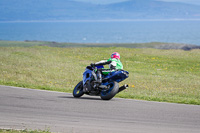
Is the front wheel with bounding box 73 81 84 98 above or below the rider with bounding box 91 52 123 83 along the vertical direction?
below

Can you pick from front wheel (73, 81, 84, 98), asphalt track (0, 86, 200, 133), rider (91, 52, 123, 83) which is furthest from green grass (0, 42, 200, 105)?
asphalt track (0, 86, 200, 133)

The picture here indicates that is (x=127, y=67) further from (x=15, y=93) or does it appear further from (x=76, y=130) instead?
(x=76, y=130)

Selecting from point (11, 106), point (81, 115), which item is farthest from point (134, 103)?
point (11, 106)

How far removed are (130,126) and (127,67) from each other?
19.8 metres

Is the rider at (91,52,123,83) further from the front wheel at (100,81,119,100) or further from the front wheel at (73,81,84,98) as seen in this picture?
the front wheel at (73,81,84,98)

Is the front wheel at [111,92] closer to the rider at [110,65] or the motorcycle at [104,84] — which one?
the motorcycle at [104,84]

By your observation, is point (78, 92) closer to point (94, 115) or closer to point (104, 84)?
point (104, 84)

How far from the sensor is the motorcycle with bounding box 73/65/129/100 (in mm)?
11711

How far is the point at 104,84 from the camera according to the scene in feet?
39.8

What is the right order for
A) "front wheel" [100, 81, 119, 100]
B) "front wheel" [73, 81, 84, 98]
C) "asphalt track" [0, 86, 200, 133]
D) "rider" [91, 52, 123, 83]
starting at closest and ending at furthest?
1. "asphalt track" [0, 86, 200, 133]
2. "front wheel" [100, 81, 119, 100]
3. "rider" [91, 52, 123, 83]
4. "front wheel" [73, 81, 84, 98]

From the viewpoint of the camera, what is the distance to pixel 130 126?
8422mm

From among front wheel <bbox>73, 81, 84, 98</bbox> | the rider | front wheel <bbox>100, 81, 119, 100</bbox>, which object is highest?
the rider

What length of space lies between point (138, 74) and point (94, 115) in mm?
14748

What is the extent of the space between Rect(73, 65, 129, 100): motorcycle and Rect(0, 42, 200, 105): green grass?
1.71m
